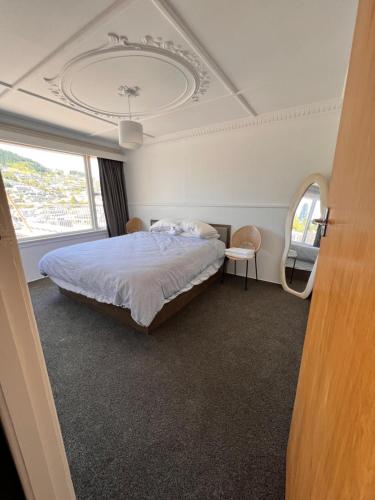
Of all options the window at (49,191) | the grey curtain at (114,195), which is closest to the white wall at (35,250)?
the window at (49,191)

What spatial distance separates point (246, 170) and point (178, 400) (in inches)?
119

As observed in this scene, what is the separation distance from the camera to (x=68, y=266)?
230 centimetres

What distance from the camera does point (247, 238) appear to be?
3.27m

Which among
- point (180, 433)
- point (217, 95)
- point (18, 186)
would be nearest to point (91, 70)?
point (217, 95)

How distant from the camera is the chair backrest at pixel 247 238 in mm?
3127

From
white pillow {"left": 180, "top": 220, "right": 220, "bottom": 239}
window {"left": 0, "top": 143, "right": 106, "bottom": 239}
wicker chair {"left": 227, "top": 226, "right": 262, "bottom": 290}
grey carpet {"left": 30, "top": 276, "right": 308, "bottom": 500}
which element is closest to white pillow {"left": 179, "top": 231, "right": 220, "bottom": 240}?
white pillow {"left": 180, "top": 220, "right": 220, "bottom": 239}

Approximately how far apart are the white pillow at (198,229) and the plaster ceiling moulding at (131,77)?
162 cm

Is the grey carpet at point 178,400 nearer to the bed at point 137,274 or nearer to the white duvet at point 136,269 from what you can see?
the bed at point 137,274

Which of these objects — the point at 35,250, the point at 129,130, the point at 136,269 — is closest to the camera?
the point at 136,269

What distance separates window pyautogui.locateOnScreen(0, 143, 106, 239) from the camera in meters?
3.09

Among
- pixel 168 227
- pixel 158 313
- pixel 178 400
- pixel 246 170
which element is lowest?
pixel 178 400

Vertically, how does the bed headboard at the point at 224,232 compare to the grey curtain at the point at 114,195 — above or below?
below

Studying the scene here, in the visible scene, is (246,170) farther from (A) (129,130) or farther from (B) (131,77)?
(B) (131,77)

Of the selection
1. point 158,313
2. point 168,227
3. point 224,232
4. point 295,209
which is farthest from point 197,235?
point 158,313
